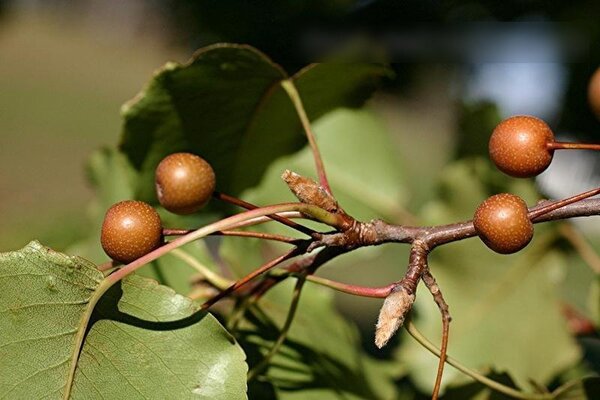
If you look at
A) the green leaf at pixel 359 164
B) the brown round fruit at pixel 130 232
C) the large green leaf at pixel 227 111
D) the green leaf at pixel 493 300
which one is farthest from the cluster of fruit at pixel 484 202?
the green leaf at pixel 493 300

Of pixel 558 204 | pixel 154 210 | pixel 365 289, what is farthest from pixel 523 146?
pixel 154 210

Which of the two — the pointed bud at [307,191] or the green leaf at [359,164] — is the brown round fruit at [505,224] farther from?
the green leaf at [359,164]

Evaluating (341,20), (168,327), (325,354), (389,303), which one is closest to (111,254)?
(168,327)

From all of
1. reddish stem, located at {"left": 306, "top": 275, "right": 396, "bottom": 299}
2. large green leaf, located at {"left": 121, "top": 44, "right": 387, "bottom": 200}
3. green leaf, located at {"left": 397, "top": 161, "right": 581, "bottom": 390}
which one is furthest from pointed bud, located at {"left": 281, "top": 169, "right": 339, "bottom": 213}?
green leaf, located at {"left": 397, "top": 161, "right": 581, "bottom": 390}

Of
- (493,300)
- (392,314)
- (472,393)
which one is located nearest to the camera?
(392,314)

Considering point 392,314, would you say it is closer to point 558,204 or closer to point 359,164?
point 558,204

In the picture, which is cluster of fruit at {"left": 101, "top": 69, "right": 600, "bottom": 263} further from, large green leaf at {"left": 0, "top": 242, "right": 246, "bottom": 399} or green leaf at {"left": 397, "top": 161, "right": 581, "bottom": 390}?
green leaf at {"left": 397, "top": 161, "right": 581, "bottom": 390}
